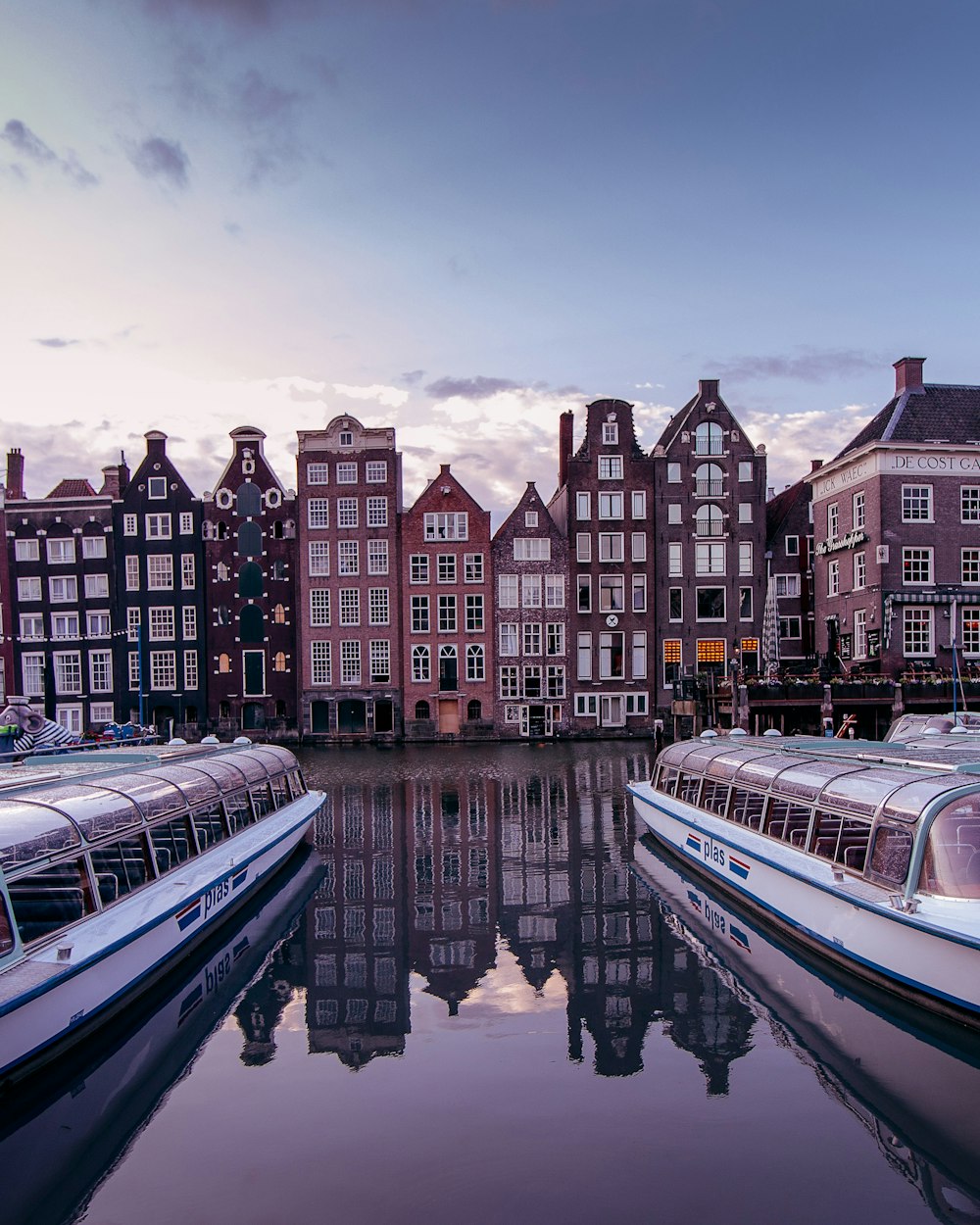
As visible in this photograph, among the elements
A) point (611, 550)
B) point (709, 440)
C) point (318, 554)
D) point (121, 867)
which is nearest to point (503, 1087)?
point (121, 867)

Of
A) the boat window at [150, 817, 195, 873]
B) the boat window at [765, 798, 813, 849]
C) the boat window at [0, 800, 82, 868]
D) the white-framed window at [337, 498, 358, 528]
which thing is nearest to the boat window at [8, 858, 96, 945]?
the boat window at [0, 800, 82, 868]

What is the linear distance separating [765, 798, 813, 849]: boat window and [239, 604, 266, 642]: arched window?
44.4m

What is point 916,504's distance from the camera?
47156mm

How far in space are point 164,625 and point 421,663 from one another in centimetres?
1604

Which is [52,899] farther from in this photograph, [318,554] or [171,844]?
[318,554]

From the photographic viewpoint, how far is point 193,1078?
10.3m

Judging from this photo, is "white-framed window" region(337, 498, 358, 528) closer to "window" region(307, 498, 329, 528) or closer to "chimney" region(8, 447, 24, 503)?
"window" region(307, 498, 329, 528)

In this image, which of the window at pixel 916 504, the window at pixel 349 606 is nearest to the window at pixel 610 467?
the window at pixel 916 504

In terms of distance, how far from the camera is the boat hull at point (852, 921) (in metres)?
10.5

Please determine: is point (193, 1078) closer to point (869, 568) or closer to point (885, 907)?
point (885, 907)

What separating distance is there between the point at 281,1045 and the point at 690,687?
41901mm

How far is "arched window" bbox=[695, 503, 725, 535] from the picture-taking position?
5628 cm

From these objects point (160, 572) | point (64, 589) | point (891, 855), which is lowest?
point (891, 855)

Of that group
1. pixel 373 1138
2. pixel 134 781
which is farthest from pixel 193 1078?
pixel 134 781
